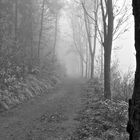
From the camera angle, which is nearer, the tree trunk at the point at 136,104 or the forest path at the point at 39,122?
the tree trunk at the point at 136,104

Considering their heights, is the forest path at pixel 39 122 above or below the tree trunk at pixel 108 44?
below

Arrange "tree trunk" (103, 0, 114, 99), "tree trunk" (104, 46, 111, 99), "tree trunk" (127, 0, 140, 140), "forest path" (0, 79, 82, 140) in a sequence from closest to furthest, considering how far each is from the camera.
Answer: "tree trunk" (127, 0, 140, 140), "forest path" (0, 79, 82, 140), "tree trunk" (103, 0, 114, 99), "tree trunk" (104, 46, 111, 99)

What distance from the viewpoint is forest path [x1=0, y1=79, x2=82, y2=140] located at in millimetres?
8031

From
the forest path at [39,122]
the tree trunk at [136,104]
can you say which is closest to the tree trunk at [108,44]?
the forest path at [39,122]

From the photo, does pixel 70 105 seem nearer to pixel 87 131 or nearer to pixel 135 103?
pixel 87 131

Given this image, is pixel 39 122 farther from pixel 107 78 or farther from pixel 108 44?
pixel 108 44

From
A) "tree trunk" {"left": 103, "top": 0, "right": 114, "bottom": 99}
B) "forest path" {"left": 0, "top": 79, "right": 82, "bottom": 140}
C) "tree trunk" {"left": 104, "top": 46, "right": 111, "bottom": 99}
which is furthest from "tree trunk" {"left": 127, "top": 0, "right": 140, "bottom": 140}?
"tree trunk" {"left": 104, "top": 46, "right": 111, "bottom": 99}

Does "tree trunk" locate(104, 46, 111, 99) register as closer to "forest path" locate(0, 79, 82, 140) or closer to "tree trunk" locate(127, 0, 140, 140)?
"forest path" locate(0, 79, 82, 140)

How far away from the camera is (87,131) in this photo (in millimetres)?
8023

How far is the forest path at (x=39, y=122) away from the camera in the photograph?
8031 mm

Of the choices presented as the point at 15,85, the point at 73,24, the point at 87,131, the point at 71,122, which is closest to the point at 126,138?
the point at 87,131

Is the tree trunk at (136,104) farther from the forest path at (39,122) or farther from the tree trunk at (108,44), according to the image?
the tree trunk at (108,44)

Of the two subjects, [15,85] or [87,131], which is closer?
[87,131]

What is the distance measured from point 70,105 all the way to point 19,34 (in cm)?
1500
